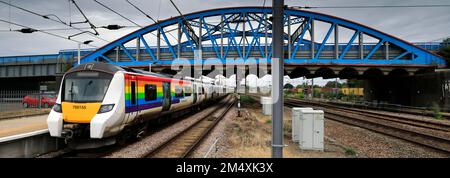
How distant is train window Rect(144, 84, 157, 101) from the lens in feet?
33.3

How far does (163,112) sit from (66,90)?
5.09m

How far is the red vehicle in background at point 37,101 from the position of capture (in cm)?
2400

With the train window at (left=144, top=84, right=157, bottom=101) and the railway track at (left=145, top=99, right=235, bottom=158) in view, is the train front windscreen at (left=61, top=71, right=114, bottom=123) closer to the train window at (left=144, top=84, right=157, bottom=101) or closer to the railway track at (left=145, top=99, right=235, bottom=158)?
the railway track at (left=145, top=99, right=235, bottom=158)

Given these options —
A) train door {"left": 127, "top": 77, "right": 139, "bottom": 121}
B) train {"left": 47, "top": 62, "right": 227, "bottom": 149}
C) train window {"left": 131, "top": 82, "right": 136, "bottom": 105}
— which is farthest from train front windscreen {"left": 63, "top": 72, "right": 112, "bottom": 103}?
train window {"left": 131, "top": 82, "right": 136, "bottom": 105}

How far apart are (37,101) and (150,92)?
20758 millimetres

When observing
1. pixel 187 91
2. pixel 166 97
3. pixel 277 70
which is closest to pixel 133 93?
pixel 166 97

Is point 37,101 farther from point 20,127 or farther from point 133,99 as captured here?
point 133,99

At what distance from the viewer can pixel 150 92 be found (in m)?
10.5

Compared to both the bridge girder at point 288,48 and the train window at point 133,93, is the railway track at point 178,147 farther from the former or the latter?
the bridge girder at point 288,48

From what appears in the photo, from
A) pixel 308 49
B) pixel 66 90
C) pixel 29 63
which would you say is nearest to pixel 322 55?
pixel 308 49

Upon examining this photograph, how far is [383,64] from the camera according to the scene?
85.6 ft

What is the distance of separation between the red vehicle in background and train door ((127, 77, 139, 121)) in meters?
19.9

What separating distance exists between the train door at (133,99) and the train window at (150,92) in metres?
0.93

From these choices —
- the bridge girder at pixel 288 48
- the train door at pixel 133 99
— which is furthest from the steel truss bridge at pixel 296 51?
the train door at pixel 133 99
